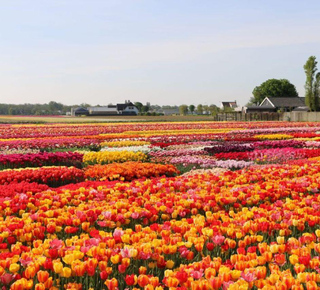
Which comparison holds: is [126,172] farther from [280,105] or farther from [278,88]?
[278,88]

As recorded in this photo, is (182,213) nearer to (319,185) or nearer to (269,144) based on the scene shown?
(319,185)

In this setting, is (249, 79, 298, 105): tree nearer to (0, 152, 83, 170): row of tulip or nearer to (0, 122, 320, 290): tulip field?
(0, 152, 83, 170): row of tulip

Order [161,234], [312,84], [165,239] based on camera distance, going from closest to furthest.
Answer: [165,239] → [161,234] → [312,84]

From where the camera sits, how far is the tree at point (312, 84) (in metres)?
59.2

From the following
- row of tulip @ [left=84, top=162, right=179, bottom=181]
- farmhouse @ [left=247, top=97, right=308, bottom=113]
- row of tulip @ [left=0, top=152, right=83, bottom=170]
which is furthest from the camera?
farmhouse @ [left=247, top=97, right=308, bottom=113]

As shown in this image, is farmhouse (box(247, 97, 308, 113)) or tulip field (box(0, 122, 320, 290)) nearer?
tulip field (box(0, 122, 320, 290))

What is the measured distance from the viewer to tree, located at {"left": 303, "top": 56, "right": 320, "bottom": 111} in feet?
194

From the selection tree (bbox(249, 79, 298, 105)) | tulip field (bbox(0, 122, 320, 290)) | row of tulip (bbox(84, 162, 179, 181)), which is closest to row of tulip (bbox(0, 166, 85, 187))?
tulip field (bbox(0, 122, 320, 290))

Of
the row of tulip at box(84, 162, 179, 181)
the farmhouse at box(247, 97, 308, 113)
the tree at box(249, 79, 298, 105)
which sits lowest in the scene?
the row of tulip at box(84, 162, 179, 181)

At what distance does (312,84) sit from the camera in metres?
59.5

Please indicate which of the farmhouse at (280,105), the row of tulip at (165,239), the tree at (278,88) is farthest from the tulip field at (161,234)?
the tree at (278,88)

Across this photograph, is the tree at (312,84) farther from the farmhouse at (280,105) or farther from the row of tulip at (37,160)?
the row of tulip at (37,160)

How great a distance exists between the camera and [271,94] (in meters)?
107

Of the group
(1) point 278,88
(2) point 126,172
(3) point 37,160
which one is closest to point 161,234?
(2) point 126,172
